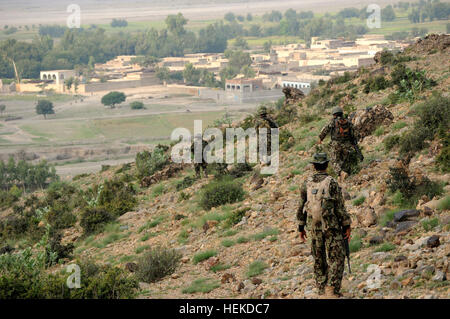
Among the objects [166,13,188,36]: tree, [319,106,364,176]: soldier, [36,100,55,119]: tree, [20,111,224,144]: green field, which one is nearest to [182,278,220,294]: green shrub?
[319,106,364,176]: soldier

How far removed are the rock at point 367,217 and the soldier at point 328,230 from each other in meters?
1.92

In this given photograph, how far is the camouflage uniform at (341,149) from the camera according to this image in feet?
29.8

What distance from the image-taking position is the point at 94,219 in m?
12.6

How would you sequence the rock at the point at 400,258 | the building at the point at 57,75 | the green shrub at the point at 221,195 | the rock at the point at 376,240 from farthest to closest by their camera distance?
1. the building at the point at 57,75
2. the green shrub at the point at 221,195
3. the rock at the point at 376,240
4. the rock at the point at 400,258

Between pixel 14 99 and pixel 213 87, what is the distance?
28.6 meters

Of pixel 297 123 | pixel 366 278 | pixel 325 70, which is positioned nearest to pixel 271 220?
pixel 366 278

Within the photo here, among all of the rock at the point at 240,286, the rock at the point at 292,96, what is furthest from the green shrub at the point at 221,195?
the rock at the point at 292,96

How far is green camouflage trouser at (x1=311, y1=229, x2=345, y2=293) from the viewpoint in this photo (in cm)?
568

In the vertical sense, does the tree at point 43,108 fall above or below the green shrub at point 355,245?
below

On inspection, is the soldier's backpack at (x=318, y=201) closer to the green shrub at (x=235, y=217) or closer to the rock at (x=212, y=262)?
the rock at (x=212, y=262)

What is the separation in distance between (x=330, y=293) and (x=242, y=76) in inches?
3625

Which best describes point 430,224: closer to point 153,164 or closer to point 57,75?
point 153,164

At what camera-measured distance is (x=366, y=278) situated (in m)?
6.04
